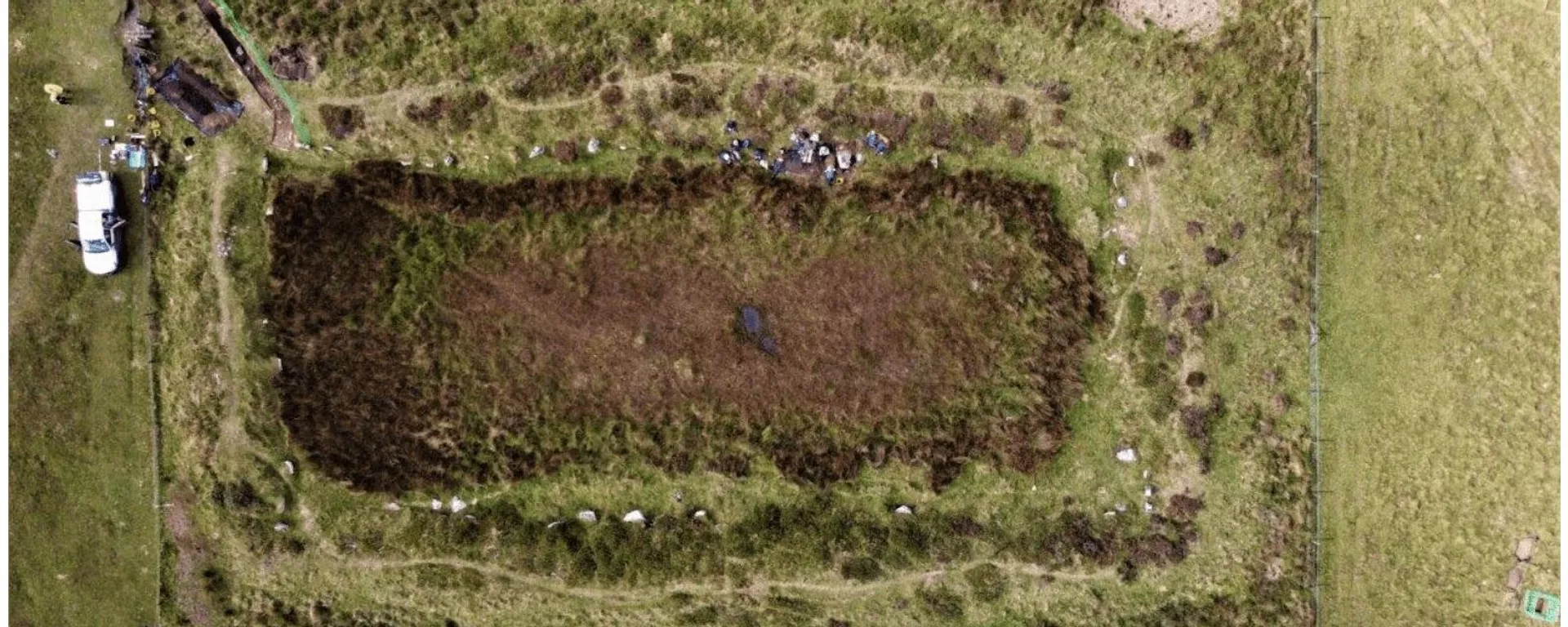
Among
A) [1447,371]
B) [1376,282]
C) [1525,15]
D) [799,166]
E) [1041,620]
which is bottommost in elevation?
[1041,620]

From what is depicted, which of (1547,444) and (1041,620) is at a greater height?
(1547,444)

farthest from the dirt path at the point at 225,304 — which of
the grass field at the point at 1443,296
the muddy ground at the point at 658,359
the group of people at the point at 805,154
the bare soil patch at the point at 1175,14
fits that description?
the grass field at the point at 1443,296

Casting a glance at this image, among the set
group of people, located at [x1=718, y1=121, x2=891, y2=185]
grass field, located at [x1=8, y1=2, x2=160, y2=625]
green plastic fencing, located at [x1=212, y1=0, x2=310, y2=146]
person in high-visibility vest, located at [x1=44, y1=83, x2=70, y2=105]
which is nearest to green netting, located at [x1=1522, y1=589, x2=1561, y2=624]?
group of people, located at [x1=718, y1=121, x2=891, y2=185]

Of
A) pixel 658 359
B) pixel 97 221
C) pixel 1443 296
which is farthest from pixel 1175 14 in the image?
pixel 97 221

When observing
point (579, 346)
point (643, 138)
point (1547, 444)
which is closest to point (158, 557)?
point (579, 346)

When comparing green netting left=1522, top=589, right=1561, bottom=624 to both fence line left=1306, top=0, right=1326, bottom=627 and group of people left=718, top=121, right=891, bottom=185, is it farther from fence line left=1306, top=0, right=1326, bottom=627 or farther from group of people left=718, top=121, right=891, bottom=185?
group of people left=718, top=121, right=891, bottom=185

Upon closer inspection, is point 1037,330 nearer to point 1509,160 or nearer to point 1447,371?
point 1447,371

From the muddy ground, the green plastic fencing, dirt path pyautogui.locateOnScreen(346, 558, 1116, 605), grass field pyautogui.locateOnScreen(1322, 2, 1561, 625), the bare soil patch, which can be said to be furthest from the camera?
dirt path pyautogui.locateOnScreen(346, 558, 1116, 605)
